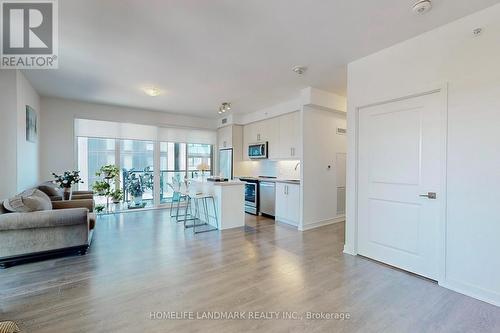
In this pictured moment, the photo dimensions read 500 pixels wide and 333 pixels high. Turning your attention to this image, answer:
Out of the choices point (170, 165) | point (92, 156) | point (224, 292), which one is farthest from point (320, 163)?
point (92, 156)

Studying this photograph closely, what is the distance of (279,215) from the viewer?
5.38 m

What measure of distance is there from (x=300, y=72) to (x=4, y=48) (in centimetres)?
399

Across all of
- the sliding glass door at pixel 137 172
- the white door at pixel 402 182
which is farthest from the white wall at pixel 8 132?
the white door at pixel 402 182

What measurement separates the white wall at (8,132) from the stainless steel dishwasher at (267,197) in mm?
4530

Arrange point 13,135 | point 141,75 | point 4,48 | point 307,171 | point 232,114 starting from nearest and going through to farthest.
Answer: point 4,48
point 13,135
point 141,75
point 307,171
point 232,114

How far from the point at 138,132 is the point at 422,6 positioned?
6.31 m

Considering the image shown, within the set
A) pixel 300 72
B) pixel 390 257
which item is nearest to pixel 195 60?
pixel 300 72

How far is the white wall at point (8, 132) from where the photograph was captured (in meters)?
3.55

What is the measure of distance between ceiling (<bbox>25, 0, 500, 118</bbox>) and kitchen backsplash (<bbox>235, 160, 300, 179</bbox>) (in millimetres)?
Answer: 1991

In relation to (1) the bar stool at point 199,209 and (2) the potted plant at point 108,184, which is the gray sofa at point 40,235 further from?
(2) the potted plant at point 108,184

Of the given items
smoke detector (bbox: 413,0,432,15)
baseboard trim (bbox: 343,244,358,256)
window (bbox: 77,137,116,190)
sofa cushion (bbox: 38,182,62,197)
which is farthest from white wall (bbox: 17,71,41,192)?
smoke detector (bbox: 413,0,432,15)

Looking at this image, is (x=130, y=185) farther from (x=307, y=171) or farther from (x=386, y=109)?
(x=386, y=109)

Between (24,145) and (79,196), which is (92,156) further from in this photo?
(24,145)

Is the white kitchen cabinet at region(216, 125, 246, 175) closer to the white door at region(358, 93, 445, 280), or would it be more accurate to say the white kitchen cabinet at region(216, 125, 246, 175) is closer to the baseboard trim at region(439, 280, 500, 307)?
the white door at region(358, 93, 445, 280)
